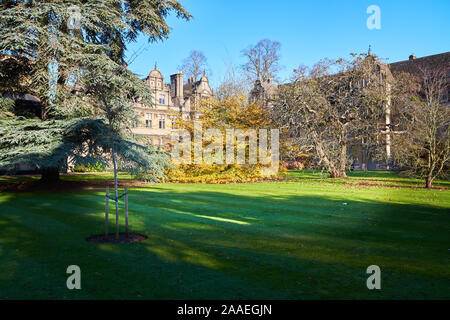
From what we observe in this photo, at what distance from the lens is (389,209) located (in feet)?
37.2

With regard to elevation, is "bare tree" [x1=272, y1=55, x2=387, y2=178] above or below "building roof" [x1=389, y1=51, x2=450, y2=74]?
below

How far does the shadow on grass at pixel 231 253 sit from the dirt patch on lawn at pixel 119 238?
228mm

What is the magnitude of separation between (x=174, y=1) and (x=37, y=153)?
1189cm

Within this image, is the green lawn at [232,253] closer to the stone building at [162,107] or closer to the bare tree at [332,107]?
the bare tree at [332,107]

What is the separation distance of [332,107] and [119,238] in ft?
72.2

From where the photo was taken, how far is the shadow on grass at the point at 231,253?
4.59 metres

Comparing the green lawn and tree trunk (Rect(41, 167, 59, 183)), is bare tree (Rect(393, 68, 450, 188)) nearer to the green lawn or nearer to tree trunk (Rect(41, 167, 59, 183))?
the green lawn

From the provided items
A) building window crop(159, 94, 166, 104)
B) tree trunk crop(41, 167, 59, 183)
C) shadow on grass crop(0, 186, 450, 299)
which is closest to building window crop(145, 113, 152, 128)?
building window crop(159, 94, 166, 104)

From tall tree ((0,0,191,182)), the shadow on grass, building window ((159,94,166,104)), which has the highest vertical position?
building window ((159,94,166,104))

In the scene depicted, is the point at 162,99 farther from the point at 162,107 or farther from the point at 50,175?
the point at 50,175

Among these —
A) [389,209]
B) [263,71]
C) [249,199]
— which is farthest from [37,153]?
[263,71]

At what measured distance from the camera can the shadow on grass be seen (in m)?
4.59

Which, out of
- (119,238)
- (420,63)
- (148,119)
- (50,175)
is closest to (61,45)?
(50,175)

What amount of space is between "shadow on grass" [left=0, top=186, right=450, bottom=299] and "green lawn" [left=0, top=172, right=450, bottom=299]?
0.02 meters
